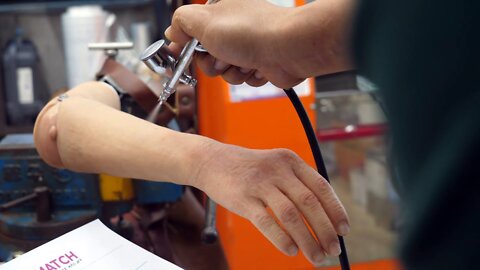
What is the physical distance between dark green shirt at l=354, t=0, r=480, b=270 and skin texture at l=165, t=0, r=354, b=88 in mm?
292

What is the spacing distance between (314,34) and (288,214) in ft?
0.55

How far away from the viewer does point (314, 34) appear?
0.52 metres

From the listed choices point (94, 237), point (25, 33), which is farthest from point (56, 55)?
point (94, 237)

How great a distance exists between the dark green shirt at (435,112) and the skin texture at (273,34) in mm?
292

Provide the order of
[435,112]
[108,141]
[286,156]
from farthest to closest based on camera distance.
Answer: [108,141] → [286,156] → [435,112]

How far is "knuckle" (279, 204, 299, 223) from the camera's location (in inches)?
21.4

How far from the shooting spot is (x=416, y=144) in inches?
8.2

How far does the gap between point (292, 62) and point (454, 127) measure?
0.38 metres

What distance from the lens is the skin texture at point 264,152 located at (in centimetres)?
53

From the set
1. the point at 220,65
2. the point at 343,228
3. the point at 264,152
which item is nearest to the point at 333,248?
the point at 343,228

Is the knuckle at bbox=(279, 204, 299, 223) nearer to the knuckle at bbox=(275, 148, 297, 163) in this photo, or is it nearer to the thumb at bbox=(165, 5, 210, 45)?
the knuckle at bbox=(275, 148, 297, 163)

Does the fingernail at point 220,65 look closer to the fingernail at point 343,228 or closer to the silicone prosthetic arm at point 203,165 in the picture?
the silicone prosthetic arm at point 203,165

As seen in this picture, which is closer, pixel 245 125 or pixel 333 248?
pixel 333 248

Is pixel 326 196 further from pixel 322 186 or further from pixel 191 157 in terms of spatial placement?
pixel 191 157
